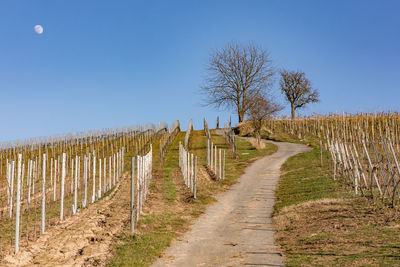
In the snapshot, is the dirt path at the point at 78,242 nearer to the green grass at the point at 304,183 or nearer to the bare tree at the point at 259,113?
the green grass at the point at 304,183

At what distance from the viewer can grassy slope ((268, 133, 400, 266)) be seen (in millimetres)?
9281

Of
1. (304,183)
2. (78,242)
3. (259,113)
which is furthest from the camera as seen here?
(259,113)

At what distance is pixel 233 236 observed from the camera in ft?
41.5

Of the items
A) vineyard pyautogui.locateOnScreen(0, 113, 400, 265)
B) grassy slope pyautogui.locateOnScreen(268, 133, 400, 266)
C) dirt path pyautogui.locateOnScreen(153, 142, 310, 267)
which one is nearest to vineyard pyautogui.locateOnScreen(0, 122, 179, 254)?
vineyard pyautogui.locateOnScreen(0, 113, 400, 265)

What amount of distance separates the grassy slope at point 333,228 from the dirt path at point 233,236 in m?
0.53

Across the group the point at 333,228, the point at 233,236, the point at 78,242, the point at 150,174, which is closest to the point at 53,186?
the point at 150,174

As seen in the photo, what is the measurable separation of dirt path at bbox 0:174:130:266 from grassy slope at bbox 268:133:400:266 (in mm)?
5335

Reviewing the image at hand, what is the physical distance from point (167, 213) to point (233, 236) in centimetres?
436

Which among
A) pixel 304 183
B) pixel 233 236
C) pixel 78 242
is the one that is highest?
pixel 304 183

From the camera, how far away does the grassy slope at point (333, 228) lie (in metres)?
9.28

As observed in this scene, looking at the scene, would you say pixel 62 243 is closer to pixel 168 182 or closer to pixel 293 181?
pixel 168 182

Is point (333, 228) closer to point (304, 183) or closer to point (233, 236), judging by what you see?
point (233, 236)

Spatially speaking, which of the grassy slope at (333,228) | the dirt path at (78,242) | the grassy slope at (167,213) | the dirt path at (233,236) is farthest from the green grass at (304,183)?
the dirt path at (78,242)

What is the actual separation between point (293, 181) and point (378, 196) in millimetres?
7491
